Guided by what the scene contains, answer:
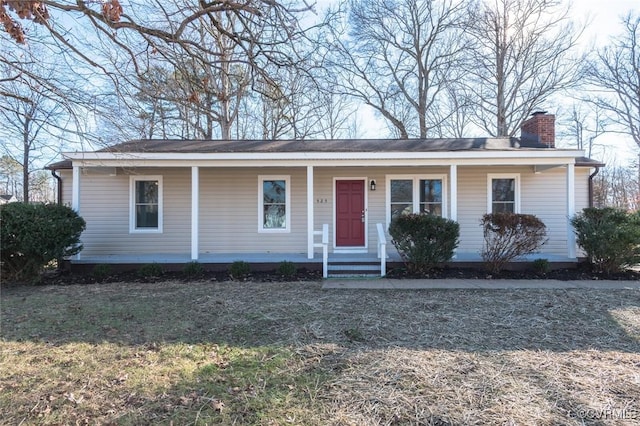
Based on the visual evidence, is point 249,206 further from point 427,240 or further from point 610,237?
point 610,237

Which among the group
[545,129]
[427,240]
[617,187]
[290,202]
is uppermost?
[545,129]

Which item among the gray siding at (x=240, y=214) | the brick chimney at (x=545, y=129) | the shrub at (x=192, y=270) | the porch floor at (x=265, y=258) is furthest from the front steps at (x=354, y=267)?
the brick chimney at (x=545, y=129)

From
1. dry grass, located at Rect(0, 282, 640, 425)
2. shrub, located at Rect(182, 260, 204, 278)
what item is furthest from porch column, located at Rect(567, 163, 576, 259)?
shrub, located at Rect(182, 260, 204, 278)

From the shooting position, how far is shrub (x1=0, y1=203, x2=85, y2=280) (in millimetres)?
7254

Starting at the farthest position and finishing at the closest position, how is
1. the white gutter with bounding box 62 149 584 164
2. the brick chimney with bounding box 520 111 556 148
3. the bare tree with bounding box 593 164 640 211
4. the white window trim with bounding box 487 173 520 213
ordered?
the bare tree with bounding box 593 164 640 211, the brick chimney with bounding box 520 111 556 148, the white window trim with bounding box 487 173 520 213, the white gutter with bounding box 62 149 584 164

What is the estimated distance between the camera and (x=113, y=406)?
291cm

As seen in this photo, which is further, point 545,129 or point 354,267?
point 545,129

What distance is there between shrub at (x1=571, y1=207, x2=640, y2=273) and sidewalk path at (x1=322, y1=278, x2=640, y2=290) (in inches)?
26.4

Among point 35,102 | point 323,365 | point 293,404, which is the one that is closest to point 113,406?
point 293,404

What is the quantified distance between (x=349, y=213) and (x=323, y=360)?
6.72 metres

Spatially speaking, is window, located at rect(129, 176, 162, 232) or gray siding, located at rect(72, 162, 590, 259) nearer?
gray siding, located at rect(72, 162, 590, 259)

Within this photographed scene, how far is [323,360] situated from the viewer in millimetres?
3758

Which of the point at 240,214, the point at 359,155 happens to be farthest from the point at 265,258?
the point at 359,155

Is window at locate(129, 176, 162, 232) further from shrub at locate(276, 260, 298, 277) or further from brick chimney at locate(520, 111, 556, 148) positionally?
brick chimney at locate(520, 111, 556, 148)
